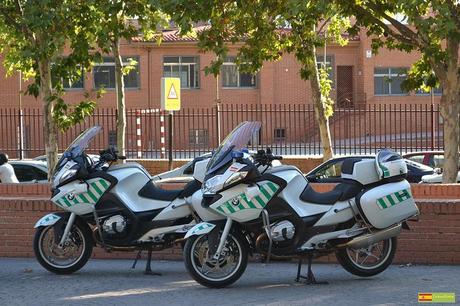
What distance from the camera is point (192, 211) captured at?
888 centimetres

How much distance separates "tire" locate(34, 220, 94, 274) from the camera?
8977 millimetres

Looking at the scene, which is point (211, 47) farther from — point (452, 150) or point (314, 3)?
point (452, 150)

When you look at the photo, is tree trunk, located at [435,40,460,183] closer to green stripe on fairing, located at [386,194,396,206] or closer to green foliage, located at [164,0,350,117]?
green foliage, located at [164,0,350,117]

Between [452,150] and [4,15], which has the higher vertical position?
[4,15]

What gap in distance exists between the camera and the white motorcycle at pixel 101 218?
8.91m

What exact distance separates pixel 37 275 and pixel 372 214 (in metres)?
3.68

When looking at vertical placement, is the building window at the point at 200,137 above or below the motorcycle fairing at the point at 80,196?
above

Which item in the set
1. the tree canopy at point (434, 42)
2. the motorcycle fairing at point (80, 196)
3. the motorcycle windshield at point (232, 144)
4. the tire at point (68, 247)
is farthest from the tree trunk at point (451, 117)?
the tire at point (68, 247)

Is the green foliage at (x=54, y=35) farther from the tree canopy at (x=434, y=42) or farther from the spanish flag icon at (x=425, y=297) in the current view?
the spanish flag icon at (x=425, y=297)

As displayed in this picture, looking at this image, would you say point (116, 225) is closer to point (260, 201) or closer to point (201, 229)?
point (201, 229)

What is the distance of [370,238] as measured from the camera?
8.24 metres

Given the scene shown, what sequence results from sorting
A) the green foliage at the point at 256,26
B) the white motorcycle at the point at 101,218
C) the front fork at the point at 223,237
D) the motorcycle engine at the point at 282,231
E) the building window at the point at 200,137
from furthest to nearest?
the building window at the point at 200,137 < the green foliage at the point at 256,26 < the white motorcycle at the point at 101,218 < the motorcycle engine at the point at 282,231 < the front fork at the point at 223,237

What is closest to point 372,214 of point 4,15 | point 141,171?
point 141,171

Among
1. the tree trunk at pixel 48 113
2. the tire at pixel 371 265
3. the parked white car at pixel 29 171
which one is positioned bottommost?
the tire at pixel 371 265
